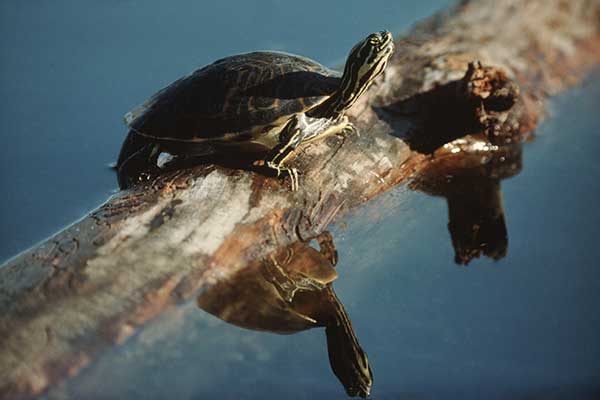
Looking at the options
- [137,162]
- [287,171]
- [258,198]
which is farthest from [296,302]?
[137,162]

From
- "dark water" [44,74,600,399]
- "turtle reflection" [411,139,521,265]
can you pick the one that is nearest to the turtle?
"dark water" [44,74,600,399]

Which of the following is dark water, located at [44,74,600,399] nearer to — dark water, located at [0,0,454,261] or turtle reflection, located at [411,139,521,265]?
turtle reflection, located at [411,139,521,265]

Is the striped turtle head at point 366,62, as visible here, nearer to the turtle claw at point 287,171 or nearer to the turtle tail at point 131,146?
the turtle claw at point 287,171

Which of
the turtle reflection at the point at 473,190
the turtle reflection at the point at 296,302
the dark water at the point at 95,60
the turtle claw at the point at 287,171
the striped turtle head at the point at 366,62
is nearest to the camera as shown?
the turtle reflection at the point at 296,302

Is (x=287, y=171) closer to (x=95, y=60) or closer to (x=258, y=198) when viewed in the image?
(x=258, y=198)

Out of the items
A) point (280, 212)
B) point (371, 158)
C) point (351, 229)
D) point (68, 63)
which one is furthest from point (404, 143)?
point (68, 63)

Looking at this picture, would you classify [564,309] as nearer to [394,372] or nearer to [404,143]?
[394,372]

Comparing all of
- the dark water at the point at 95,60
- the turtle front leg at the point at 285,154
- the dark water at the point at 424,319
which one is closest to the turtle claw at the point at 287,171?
the turtle front leg at the point at 285,154
